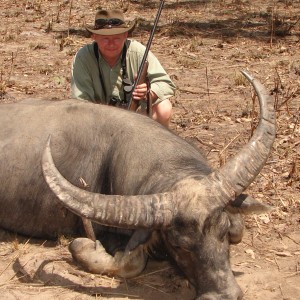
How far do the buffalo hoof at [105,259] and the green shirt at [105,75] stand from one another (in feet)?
7.01

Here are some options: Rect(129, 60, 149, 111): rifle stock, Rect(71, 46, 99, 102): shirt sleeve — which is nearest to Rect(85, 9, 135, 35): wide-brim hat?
Rect(71, 46, 99, 102): shirt sleeve

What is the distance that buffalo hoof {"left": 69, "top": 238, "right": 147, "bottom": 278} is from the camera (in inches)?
181

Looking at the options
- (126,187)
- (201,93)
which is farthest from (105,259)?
(201,93)

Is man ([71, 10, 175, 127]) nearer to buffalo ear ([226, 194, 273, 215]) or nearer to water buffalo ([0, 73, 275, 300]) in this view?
water buffalo ([0, 73, 275, 300])

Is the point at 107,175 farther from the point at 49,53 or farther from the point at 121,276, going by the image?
the point at 49,53

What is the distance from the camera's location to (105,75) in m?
6.81

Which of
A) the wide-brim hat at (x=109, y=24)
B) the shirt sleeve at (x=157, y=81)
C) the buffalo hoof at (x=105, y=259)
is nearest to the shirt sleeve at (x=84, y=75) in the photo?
the wide-brim hat at (x=109, y=24)

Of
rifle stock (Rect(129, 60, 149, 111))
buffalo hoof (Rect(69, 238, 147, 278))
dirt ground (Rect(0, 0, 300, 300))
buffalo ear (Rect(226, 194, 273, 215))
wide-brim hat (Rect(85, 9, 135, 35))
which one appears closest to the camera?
buffalo hoof (Rect(69, 238, 147, 278))

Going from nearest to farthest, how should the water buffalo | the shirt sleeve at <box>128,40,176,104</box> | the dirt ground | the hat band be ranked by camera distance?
the water buffalo < the dirt ground < the hat band < the shirt sleeve at <box>128,40,176,104</box>

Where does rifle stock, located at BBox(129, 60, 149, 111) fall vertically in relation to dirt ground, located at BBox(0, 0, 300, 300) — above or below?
above

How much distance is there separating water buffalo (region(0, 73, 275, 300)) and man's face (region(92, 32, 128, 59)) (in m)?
1.04

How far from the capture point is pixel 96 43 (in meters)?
6.83

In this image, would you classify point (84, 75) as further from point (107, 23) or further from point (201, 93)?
point (201, 93)

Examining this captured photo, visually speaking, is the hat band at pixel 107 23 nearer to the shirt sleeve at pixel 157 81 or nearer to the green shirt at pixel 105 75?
the green shirt at pixel 105 75
